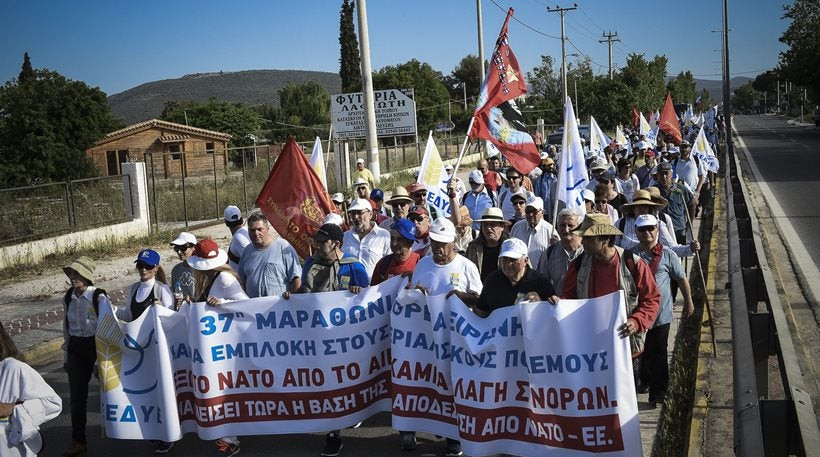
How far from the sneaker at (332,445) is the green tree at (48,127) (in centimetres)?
3097

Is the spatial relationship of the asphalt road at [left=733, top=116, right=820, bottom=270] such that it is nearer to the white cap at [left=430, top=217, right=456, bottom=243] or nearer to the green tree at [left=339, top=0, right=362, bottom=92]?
the white cap at [left=430, top=217, right=456, bottom=243]

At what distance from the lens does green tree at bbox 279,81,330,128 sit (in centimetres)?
9350

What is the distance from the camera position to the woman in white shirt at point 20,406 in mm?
4406

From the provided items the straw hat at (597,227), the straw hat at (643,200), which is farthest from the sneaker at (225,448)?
the straw hat at (643,200)

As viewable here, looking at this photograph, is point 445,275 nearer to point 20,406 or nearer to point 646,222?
point 646,222

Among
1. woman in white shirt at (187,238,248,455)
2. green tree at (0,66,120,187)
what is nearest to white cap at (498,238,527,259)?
woman in white shirt at (187,238,248,455)

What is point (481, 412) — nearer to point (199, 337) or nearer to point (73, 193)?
point (199, 337)

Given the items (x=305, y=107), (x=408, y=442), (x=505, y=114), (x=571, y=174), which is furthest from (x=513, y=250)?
(x=305, y=107)

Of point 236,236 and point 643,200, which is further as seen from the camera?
point 236,236

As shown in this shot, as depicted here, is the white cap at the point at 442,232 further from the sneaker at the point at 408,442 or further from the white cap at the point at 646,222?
the white cap at the point at 646,222

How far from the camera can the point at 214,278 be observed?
6.40 meters

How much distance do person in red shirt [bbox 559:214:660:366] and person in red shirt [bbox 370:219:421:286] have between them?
4.30ft

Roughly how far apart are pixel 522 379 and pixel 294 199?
4.56 metres

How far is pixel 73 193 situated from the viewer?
58.7 feet
